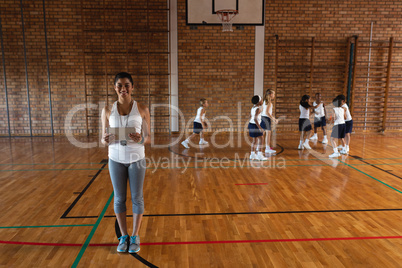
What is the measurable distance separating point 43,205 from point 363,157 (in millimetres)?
6285

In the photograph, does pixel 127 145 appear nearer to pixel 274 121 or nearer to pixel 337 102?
pixel 274 121

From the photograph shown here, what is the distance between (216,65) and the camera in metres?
9.83

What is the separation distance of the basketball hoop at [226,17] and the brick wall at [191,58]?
3.59ft

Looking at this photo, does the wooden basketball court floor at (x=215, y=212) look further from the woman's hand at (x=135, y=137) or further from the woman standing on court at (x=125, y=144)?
the woman's hand at (x=135, y=137)

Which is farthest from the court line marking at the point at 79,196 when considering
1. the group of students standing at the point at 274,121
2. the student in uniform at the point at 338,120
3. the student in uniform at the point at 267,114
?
the student in uniform at the point at 338,120

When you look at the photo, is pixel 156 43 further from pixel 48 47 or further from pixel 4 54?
pixel 4 54

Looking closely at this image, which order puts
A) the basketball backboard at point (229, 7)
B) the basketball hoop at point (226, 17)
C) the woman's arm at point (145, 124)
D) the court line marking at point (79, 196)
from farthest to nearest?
1. the basketball backboard at point (229, 7)
2. the basketball hoop at point (226, 17)
3. the court line marking at point (79, 196)
4. the woman's arm at point (145, 124)

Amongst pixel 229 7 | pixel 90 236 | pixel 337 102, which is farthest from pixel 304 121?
pixel 90 236

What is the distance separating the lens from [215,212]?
3.84 meters

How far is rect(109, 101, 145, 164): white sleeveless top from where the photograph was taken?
2.63 meters

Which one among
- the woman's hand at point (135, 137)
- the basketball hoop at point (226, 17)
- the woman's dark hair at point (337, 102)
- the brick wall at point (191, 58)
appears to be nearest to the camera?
the woman's hand at point (135, 137)

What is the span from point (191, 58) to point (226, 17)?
70.2 inches

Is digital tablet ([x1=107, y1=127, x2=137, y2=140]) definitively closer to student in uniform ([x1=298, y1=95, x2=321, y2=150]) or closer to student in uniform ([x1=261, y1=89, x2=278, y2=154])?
student in uniform ([x1=261, y1=89, x2=278, y2=154])

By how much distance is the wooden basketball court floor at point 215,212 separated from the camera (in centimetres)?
284
